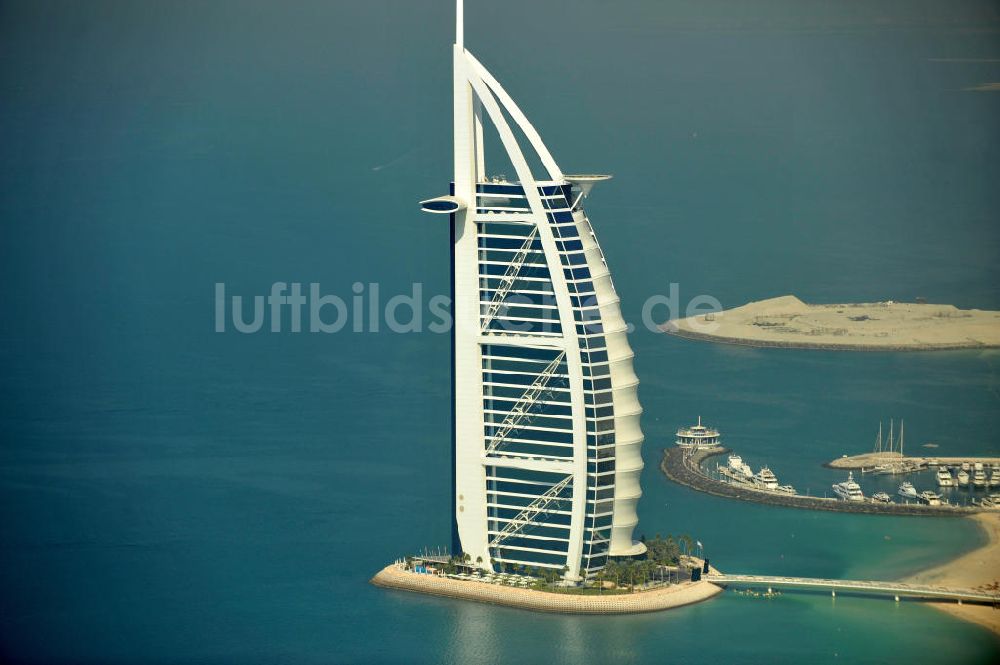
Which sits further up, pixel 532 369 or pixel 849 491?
pixel 532 369

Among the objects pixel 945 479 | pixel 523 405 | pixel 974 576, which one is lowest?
pixel 974 576

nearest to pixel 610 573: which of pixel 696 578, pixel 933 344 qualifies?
pixel 696 578

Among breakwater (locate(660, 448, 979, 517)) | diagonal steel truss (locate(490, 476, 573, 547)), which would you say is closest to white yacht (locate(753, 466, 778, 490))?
breakwater (locate(660, 448, 979, 517))

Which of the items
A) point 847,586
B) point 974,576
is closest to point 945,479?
point 974,576

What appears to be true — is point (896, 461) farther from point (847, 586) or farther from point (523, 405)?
point (523, 405)

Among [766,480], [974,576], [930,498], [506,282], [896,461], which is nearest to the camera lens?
[506,282]
